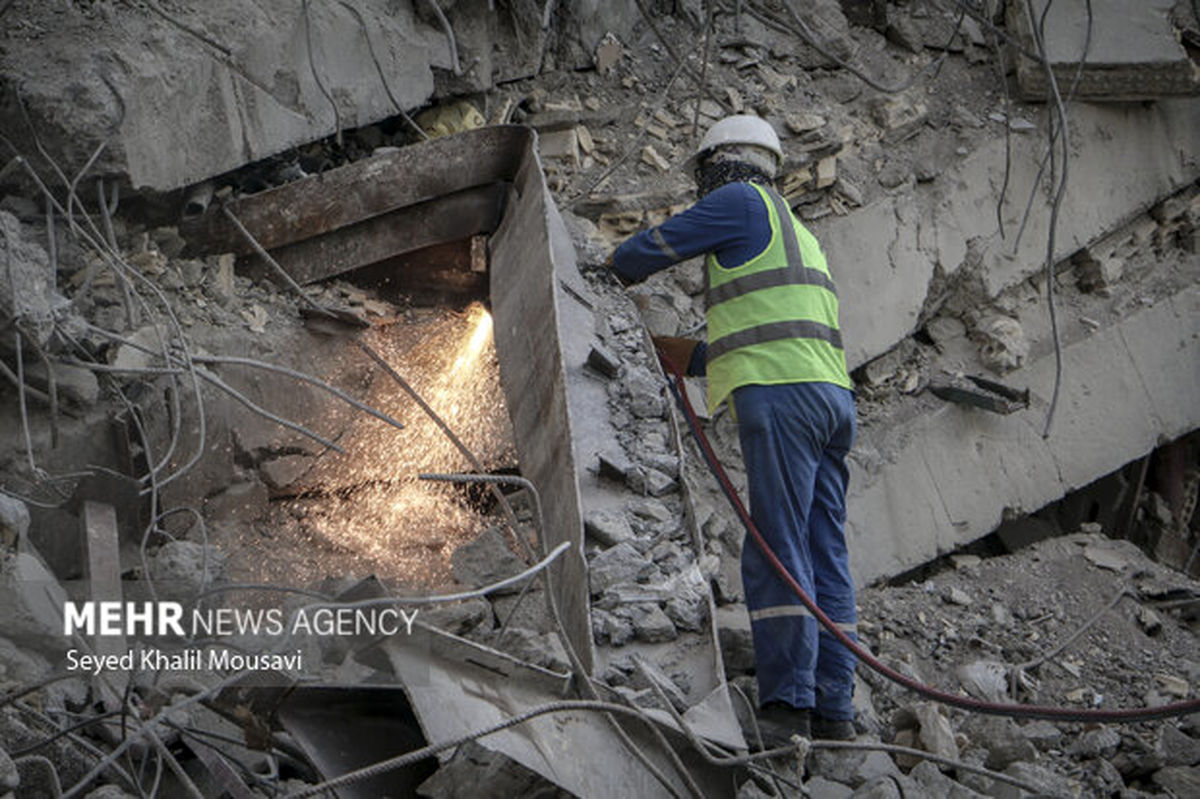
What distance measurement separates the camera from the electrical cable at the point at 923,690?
3740 mm

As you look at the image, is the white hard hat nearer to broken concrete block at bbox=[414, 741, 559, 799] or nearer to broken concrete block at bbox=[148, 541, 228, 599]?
broken concrete block at bbox=[148, 541, 228, 599]

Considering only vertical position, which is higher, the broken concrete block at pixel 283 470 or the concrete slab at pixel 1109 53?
the concrete slab at pixel 1109 53

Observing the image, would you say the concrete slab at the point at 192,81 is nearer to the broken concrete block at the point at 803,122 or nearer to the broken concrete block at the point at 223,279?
the broken concrete block at the point at 223,279

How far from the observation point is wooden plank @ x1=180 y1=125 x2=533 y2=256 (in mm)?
5266

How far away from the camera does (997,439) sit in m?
6.82

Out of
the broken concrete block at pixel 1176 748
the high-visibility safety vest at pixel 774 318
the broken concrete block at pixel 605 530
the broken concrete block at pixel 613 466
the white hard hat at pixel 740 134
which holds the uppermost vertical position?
the white hard hat at pixel 740 134

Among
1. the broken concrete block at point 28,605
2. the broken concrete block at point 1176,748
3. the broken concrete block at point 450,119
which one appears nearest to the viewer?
the broken concrete block at point 28,605

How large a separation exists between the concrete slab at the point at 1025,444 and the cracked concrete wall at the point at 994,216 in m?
0.50

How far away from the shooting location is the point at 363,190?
17.8 feet

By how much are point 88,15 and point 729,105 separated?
3071 millimetres

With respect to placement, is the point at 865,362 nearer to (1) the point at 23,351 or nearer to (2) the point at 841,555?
(2) the point at 841,555

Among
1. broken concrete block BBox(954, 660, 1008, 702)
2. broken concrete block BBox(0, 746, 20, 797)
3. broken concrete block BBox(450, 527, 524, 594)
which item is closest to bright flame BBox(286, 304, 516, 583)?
broken concrete block BBox(450, 527, 524, 594)

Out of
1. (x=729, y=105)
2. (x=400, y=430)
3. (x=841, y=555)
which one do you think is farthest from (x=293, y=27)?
(x=841, y=555)

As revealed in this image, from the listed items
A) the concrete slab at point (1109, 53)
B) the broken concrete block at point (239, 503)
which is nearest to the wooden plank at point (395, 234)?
the broken concrete block at point (239, 503)
